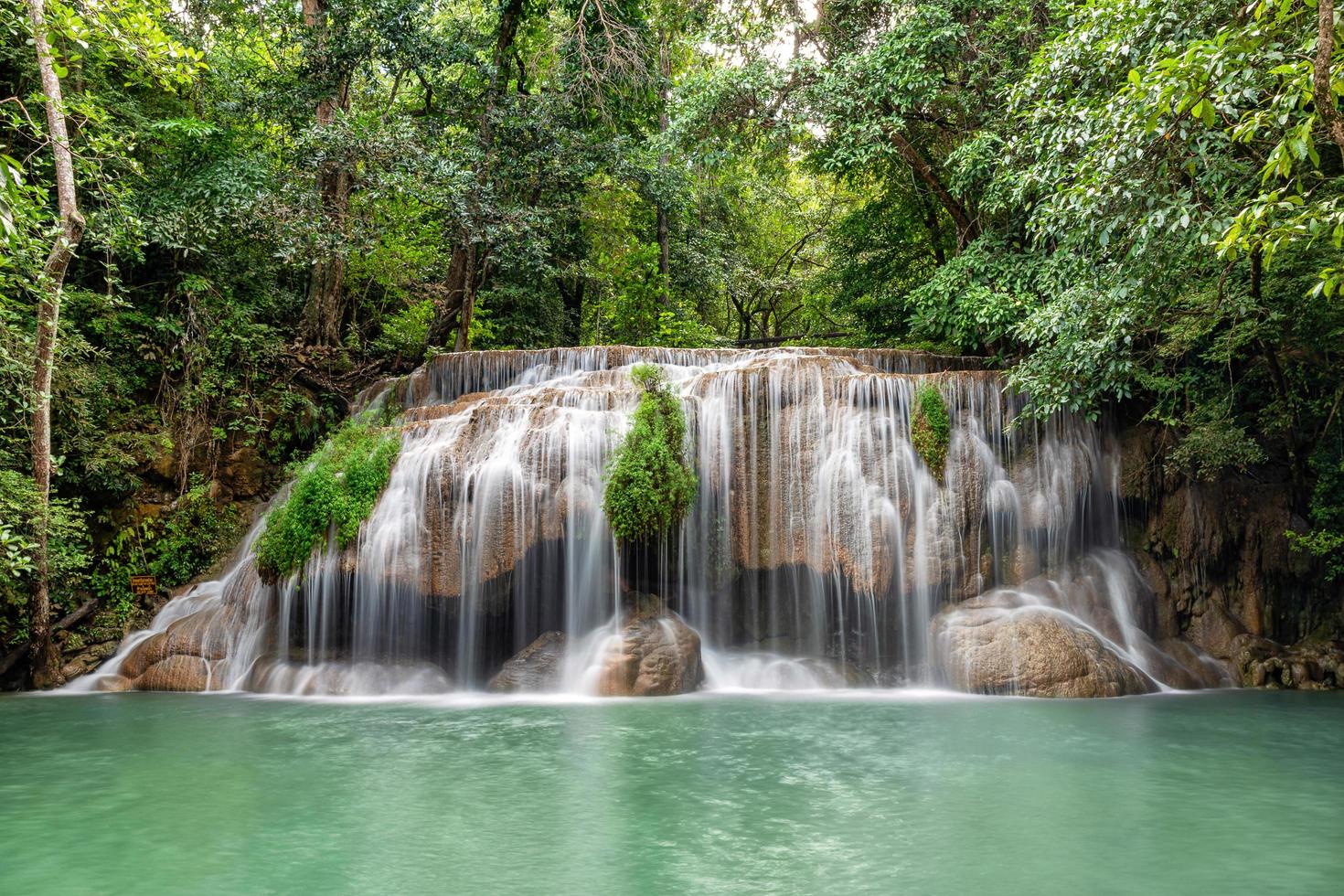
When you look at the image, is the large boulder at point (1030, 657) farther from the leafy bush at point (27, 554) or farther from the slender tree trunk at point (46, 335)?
the slender tree trunk at point (46, 335)

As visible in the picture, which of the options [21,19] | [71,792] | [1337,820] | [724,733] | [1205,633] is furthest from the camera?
[1205,633]

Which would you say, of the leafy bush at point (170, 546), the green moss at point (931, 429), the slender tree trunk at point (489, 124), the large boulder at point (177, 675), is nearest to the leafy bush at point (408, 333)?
the slender tree trunk at point (489, 124)

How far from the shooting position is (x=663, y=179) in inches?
766

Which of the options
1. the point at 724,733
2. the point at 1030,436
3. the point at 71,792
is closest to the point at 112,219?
the point at 71,792

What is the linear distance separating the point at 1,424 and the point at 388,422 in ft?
16.1

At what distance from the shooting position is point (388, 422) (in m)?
14.0

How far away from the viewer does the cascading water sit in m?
10.9

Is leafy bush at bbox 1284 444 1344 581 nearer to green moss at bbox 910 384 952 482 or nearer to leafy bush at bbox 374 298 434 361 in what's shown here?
green moss at bbox 910 384 952 482

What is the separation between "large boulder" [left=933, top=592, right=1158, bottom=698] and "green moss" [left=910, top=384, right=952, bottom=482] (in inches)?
78.5

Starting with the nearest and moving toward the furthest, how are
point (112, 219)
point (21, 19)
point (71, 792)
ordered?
1. point (71, 792)
2. point (21, 19)
3. point (112, 219)

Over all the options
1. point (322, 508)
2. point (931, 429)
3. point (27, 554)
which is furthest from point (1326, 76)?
point (27, 554)

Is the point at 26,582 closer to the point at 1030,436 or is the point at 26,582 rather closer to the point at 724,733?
the point at 724,733

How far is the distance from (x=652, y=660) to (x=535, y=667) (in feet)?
4.83

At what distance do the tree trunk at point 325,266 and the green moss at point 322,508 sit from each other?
571 cm
